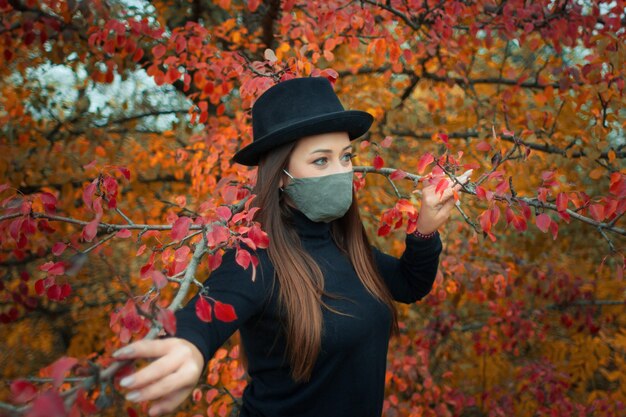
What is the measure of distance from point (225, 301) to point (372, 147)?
7.91 ft

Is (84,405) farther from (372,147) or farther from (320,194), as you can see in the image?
(372,147)

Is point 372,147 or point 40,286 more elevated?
point 372,147

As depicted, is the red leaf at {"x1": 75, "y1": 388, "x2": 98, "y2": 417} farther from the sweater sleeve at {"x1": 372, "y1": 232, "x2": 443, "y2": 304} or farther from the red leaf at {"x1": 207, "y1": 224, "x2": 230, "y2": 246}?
the sweater sleeve at {"x1": 372, "y1": 232, "x2": 443, "y2": 304}

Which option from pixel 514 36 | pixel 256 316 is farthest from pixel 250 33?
pixel 256 316

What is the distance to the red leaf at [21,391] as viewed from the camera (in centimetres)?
101

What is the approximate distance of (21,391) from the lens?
1.02 m

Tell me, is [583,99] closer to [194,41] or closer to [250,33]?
[194,41]

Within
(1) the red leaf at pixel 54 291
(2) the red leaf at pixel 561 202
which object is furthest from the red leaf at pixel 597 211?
(1) the red leaf at pixel 54 291

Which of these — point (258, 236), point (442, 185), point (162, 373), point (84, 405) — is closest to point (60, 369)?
point (84, 405)

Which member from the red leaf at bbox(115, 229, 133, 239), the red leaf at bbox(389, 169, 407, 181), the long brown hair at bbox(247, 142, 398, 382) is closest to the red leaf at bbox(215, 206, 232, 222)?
the long brown hair at bbox(247, 142, 398, 382)

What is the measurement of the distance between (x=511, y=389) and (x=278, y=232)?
3755mm

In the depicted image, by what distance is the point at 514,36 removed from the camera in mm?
Result: 3385

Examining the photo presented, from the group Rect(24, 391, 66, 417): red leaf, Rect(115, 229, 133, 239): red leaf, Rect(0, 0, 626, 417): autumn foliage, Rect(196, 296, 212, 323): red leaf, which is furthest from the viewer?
Rect(0, 0, 626, 417): autumn foliage

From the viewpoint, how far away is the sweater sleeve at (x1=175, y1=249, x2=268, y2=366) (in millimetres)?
1394
